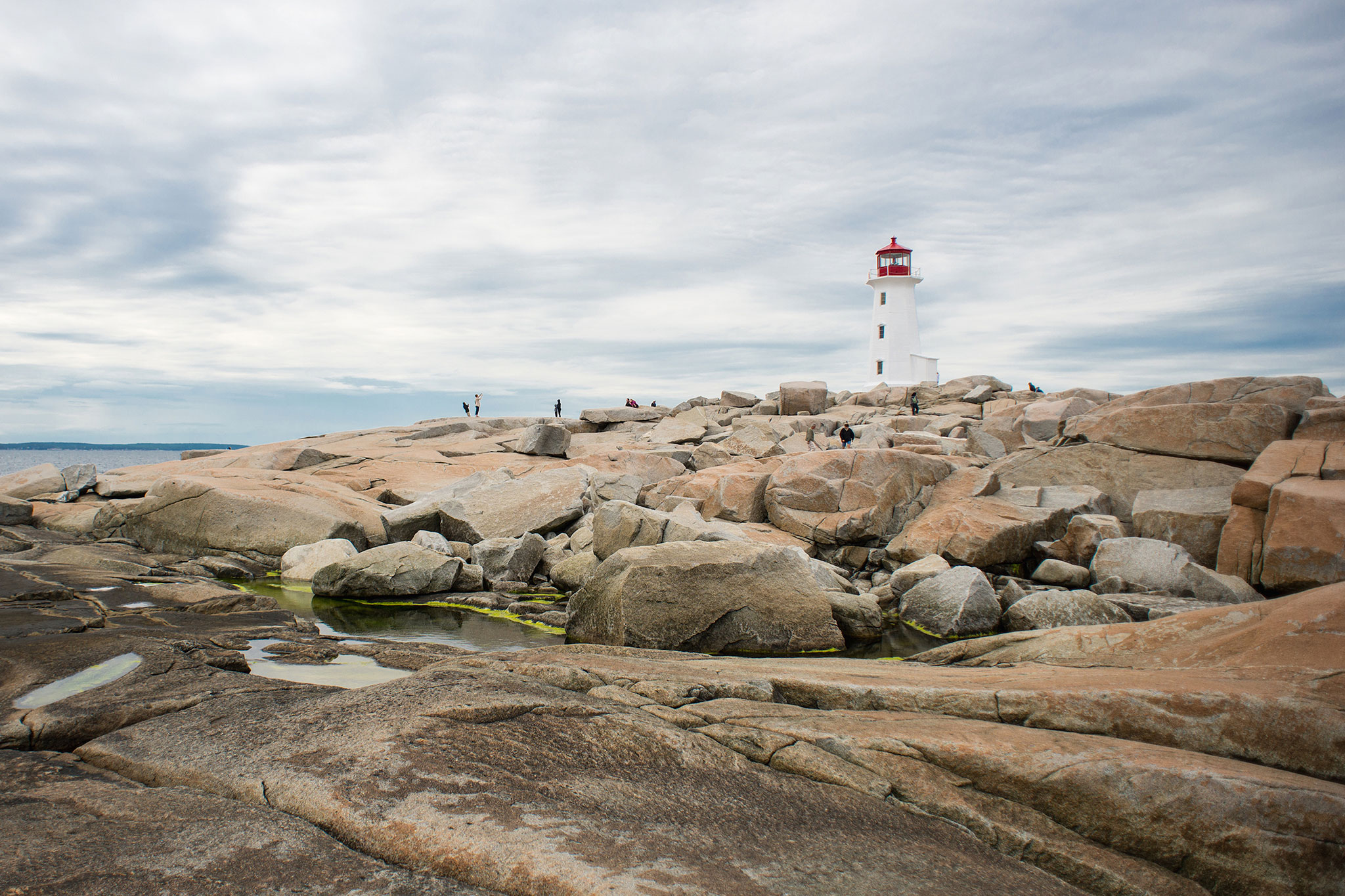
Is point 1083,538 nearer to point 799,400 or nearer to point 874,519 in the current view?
point 874,519

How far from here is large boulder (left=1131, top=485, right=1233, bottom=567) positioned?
13.8m

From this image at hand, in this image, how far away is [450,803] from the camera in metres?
3.49

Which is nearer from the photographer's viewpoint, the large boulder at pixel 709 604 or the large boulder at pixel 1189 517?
the large boulder at pixel 709 604

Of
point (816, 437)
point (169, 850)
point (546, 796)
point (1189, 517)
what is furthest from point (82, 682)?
point (816, 437)

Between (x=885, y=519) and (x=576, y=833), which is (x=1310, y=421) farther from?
(x=576, y=833)

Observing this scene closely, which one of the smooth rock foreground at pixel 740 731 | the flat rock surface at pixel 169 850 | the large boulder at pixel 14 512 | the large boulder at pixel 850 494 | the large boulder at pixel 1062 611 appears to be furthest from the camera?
the large boulder at pixel 14 512

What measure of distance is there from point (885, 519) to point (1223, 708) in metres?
12.0

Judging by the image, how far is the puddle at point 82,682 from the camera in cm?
499

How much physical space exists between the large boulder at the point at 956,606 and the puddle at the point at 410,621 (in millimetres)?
5713

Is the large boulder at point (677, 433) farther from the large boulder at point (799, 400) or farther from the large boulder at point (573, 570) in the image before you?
the large boulder at point (573, 570)

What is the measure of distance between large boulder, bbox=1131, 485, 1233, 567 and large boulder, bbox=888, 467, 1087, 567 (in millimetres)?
1274

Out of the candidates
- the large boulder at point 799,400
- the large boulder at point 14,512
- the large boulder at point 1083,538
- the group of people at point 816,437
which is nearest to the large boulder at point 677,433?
the group of people at point 816,437

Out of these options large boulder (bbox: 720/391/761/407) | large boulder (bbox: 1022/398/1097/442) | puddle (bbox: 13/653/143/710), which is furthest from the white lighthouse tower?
puddle (bbox: 13/653/143/710)

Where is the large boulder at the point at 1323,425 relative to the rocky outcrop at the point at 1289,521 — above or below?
above
